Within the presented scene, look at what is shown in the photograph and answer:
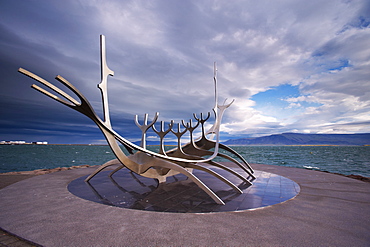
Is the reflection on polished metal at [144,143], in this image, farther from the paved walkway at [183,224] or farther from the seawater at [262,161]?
the seawater at [262,161]

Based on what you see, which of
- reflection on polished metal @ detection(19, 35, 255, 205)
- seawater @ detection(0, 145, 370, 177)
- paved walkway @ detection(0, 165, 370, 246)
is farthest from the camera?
seawater @ detection(0, 145, 370, 177)

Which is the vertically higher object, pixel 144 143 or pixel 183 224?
pixel 144 143

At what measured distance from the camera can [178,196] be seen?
7.95 m

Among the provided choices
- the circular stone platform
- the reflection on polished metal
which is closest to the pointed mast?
the reflection on polished metal

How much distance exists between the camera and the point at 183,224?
198 inches

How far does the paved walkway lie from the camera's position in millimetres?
4223

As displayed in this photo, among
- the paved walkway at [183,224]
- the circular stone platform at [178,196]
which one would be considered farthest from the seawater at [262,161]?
the paved walkway at [183,224]

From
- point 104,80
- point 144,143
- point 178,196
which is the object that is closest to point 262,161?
point 144,143

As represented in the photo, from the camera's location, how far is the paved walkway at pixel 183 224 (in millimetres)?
4223

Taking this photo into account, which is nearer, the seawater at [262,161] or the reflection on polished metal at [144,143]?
the reflection on polished metal at [144,143]

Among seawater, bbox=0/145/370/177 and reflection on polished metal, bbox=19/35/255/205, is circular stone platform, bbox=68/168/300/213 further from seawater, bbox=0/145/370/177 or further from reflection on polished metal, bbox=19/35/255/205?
seawater, bbox=0/145/370/177

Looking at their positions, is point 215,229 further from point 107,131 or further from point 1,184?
point 1,184

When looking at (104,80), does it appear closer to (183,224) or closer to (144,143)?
(144,143)

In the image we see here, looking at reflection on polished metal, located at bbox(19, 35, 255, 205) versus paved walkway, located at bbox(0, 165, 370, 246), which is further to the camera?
reflection on polished metal, located at bbox(19, 35, 255, 205)
